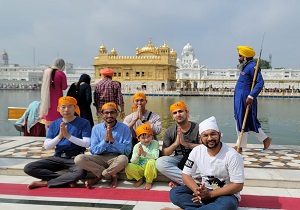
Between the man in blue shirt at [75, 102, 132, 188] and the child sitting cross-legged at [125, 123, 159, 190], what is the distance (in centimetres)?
9

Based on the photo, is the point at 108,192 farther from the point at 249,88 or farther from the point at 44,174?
the point at 249,88

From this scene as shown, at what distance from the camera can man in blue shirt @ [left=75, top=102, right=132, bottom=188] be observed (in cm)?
317

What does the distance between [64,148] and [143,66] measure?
133 feet

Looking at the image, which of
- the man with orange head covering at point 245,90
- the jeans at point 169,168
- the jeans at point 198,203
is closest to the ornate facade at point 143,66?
the man with orange head covering at point 245,90

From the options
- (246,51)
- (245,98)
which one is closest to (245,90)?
(245,98)

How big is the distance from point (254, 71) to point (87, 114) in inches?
96.6

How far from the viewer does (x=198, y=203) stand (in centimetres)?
241

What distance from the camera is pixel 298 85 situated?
4884 centimetres

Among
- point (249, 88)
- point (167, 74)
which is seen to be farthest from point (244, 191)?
point (167, 74)

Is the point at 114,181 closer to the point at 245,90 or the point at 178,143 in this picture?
the point at 178,143

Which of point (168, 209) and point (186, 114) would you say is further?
point (186, 114)

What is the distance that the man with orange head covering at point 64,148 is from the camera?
10.4 feet

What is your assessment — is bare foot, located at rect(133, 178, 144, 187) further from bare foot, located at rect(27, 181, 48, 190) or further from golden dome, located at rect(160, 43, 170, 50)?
golden dome, located at rect(160, 43, 170, 50)

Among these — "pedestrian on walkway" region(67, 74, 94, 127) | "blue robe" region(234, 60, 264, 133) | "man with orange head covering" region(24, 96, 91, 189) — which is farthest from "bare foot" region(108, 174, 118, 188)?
"blue robe" region(234, 60, 264, 133)
